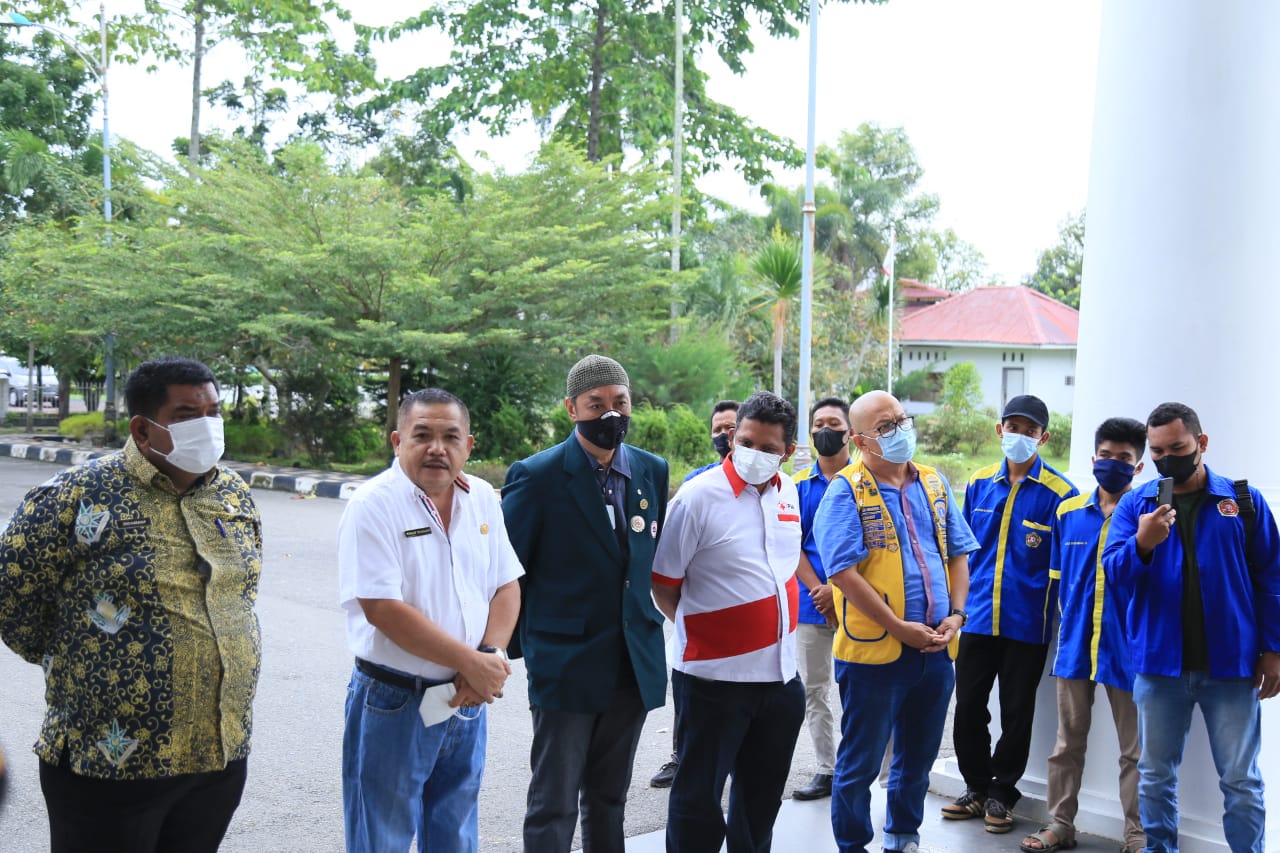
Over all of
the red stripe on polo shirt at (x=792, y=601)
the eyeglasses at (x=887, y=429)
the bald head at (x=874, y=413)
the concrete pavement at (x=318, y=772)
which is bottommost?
the concrete pavement at (x=318, y=772)

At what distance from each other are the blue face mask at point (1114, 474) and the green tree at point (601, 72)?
21.4 metres

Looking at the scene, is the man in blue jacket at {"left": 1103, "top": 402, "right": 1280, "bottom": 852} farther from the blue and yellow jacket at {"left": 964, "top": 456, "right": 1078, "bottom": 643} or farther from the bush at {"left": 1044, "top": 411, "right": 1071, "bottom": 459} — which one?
the bush at {"left": 1044, "top": 411, "right": 1071, "bottom": 459}

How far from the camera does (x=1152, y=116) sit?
16.7ft

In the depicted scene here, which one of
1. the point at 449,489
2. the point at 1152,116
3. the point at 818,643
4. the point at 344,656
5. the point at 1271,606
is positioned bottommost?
the point at 344,656

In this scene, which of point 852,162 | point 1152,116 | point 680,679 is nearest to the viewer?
point 680,679

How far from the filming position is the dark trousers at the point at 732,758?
4.11 meters

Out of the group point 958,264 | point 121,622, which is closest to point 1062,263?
point 958,264

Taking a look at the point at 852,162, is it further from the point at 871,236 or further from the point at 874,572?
the point at 874,572

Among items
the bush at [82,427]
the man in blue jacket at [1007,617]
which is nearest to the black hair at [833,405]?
the man in blue jacket at [1007,617]

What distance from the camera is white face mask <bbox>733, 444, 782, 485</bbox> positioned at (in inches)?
166

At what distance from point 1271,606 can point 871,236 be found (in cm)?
4342

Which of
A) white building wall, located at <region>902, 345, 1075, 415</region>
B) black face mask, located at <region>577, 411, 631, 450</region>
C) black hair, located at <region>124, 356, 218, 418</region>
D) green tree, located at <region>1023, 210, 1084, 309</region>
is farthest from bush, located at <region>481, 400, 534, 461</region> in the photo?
green tree, located at <region>1023, 210, 1084, 309</region>

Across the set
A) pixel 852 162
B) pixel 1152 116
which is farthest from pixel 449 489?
pixel 852 162

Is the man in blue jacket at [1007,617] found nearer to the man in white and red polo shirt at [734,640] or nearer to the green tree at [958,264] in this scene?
the man in white and red polo shirt at [734,640]
